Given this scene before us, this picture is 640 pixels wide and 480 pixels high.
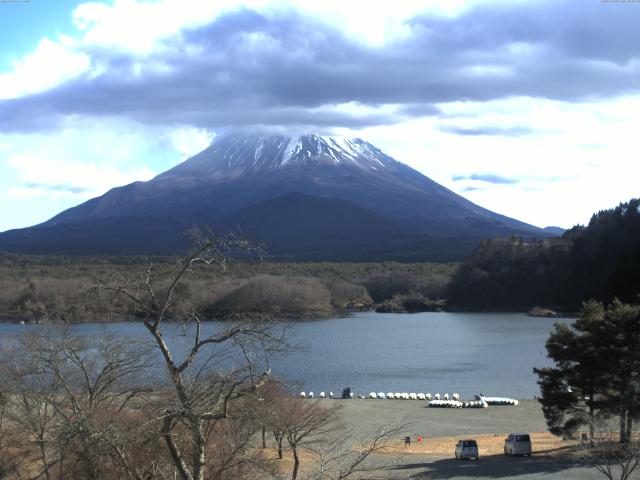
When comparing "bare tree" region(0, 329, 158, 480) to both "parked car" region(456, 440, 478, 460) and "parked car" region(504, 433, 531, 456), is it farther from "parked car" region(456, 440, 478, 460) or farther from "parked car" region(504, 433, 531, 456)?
"parked car" region(504, 433, 531, 456)

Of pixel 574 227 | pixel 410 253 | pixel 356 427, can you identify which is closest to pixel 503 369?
pixel 356 427

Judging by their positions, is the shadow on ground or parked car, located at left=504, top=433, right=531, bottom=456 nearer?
the shadow on ground

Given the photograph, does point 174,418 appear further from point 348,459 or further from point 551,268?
point 551,268

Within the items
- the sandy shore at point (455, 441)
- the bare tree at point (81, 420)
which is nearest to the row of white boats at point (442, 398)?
the sandy shore at point (455, 441)

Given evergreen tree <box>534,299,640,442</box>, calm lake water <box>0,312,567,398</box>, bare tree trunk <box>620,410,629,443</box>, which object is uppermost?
evergreen tree <box>534,299,640,442</box>

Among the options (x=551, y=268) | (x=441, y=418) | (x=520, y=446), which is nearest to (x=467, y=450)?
(x=520, y=446)

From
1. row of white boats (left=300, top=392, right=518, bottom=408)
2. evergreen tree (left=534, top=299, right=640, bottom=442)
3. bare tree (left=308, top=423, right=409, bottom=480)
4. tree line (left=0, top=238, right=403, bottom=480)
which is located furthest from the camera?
row of white boats (left=300, top=392, right=518, bottom=408)

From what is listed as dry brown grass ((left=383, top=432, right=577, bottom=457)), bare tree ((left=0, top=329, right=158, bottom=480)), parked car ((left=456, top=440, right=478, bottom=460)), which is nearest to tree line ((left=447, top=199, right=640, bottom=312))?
dry brown grass ((left=383, top=432, right=577, bottom=457))
